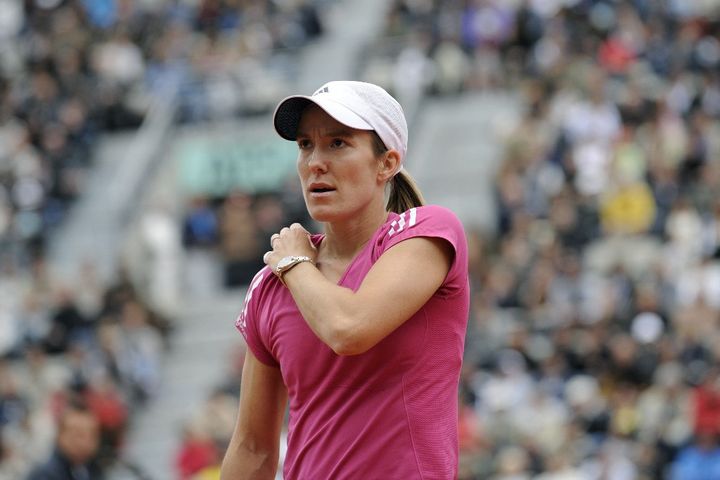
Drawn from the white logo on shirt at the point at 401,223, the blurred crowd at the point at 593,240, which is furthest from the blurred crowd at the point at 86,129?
the white logo on shirt at the point at 401,223

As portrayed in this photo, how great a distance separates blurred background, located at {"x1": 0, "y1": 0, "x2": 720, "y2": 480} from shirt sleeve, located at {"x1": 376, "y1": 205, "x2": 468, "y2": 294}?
307 inches

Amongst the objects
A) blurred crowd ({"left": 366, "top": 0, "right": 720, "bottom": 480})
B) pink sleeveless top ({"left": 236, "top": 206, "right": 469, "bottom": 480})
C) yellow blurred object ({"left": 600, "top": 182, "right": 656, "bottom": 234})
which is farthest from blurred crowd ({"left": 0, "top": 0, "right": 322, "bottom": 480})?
pink sleeveless top ({"left": 236, "top": 206, "right": 469, "bottom": 480})

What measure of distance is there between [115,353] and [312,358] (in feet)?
41.6

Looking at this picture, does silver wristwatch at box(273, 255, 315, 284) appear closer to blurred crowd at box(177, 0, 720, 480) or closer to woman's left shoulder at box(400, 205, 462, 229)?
woman's left shoulder at box(400, 205, 462, 229)

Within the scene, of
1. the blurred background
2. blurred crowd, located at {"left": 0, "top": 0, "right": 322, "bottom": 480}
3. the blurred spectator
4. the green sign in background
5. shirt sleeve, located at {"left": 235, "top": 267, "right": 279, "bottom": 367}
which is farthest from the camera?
the green sign in background

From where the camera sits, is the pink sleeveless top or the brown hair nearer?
the pink sleeveless top

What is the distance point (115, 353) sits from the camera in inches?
644

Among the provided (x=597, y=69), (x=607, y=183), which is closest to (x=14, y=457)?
(x=607, y=183)

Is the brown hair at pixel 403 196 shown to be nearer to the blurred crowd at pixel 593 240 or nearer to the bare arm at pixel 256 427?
the bare arm at pixel 256 427

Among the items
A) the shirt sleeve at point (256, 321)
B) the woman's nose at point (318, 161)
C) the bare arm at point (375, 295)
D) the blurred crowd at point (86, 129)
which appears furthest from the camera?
the blurred crowd at point (86, 129)

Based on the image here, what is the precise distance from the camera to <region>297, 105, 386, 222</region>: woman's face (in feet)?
13.0

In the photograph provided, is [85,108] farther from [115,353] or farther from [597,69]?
[597,69]

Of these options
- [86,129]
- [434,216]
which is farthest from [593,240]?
[434,216]

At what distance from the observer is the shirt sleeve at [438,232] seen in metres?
3.88
